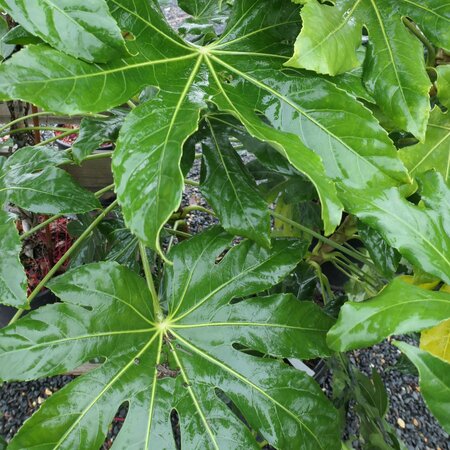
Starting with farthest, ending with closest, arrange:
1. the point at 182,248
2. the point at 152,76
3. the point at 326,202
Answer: the point at 182,248 < the point at 152,76 < the point at 326,202

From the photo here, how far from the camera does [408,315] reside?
1.58ft

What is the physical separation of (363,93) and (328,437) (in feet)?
1.36

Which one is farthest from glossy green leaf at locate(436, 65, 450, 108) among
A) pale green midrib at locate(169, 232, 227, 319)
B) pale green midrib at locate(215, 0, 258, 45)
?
pale green midrib at locate(169, 232, 227, 319)

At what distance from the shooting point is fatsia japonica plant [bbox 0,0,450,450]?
48cm

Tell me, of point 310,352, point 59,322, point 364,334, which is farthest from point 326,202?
point 59,322

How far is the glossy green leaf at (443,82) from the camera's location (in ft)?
2.10

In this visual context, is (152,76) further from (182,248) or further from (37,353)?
(37,353)

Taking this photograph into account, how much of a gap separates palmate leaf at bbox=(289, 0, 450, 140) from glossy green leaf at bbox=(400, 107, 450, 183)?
10 centimetres

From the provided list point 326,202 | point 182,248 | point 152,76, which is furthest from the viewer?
point 182,248

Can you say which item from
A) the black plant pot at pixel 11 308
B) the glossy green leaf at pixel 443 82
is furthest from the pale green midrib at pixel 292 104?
the black plant pot at pixel 11 308

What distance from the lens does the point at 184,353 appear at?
65 cm

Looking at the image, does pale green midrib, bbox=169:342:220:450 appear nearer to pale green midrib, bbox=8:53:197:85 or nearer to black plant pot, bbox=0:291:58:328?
pale green midrib, bbox=8:53:197:85

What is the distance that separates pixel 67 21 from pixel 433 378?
0.46 metres

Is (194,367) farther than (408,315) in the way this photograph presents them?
Yes
